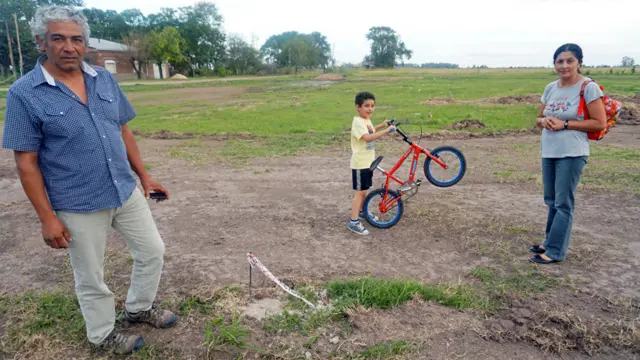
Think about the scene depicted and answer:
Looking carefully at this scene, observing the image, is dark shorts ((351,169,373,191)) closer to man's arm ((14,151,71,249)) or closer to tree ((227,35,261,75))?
man's arm ((14,151,71,249))

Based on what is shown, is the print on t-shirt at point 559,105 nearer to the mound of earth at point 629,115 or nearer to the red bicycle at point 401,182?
the red bicycle at point 401,182

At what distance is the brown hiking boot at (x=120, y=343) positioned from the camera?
9.41ft

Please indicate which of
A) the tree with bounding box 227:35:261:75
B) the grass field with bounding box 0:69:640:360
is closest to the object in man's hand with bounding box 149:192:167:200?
the grass field with bounding box 0:69:640:360

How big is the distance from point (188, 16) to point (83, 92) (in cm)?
8213

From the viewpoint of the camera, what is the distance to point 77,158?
2529mm

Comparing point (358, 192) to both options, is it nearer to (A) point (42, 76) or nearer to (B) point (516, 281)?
(B) point (516, 281)

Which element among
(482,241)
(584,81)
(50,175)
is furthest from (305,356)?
(584,81)

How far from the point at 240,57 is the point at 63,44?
3084 inches

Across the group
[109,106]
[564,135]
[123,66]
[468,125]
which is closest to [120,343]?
[109,106]

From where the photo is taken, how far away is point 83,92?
262 centimetres

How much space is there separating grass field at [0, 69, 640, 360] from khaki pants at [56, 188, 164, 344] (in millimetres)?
260

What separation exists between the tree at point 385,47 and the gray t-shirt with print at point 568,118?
109 meters

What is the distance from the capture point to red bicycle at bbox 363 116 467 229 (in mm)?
5133

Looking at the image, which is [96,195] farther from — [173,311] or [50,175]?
[173,311]
